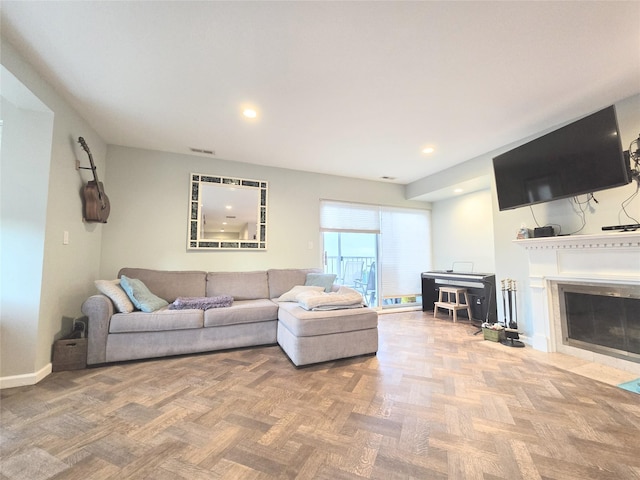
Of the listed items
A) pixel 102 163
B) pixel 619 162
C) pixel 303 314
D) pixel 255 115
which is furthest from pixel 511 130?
pixel 102 163

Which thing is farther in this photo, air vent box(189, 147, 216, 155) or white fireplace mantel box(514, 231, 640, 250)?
air vent box(189, 147, 216, 155)

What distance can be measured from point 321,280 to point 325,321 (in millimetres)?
1205

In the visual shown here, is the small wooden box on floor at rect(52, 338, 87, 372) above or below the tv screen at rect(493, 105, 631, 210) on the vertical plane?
below

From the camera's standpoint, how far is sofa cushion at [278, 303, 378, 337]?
8.12ft

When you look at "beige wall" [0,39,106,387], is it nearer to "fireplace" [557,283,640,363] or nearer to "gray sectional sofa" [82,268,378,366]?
"gray sectional sofa" [82,268,378,366]

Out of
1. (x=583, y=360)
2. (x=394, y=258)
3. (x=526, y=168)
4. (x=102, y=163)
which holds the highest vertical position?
(x=102, y=163)

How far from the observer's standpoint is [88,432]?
1511 mm

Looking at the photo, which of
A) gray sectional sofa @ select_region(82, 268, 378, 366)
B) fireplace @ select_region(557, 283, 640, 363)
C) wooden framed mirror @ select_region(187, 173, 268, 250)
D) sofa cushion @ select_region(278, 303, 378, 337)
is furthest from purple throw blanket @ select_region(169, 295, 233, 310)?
fireplace @ select_region(557, 283, 640, 363)

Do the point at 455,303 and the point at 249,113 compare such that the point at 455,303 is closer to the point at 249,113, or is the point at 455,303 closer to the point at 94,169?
the point at 249,113

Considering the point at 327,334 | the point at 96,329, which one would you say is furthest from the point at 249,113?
the point at 96,329

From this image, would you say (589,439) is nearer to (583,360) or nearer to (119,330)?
(583,360)

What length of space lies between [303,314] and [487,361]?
72.5 inches

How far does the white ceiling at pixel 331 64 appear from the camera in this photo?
1.57 meters

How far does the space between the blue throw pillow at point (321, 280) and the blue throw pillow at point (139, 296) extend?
6.02ft
